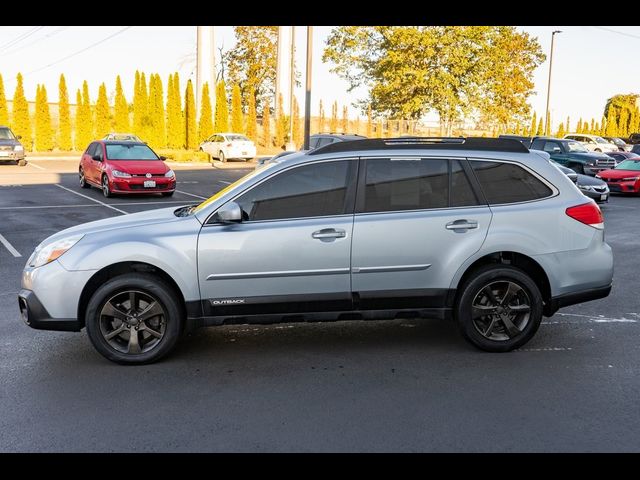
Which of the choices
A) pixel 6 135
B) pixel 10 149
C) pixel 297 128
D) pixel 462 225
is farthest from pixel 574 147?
pixel 297 128

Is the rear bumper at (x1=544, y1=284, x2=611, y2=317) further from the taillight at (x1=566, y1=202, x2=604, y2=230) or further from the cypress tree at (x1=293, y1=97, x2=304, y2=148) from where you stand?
the cypress tree at (x1=293, y1=97, x2=304, y2=148)

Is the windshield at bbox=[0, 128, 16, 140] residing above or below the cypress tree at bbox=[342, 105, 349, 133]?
below

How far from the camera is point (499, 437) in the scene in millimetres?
4102

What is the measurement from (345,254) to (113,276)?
193 cm

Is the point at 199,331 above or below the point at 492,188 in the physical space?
below

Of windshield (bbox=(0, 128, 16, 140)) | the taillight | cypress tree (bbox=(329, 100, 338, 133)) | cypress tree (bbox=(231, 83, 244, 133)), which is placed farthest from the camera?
cypress tree (bbox=(329, 100, 338, 133))

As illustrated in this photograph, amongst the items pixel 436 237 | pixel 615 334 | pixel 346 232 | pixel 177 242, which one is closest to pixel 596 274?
pixel 615 334

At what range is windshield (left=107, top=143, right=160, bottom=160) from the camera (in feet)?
64.0

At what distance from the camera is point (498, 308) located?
18.9ft

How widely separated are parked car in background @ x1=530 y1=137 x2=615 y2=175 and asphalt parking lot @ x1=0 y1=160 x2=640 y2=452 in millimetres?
19114

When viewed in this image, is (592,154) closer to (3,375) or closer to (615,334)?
(615,334)

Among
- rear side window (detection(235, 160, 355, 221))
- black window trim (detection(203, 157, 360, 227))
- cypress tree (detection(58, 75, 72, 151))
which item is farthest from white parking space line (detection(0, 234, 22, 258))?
cypress tree (detection(58, 75, 72, 151))

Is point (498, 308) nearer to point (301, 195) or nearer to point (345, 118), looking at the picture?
point (301, 195)
